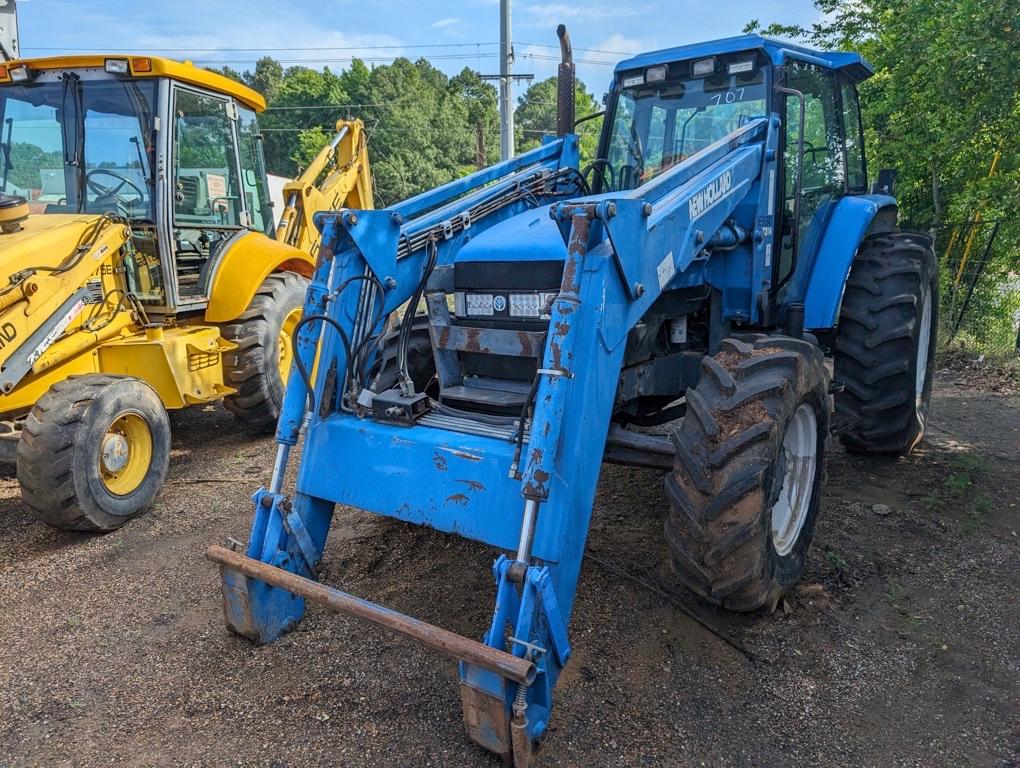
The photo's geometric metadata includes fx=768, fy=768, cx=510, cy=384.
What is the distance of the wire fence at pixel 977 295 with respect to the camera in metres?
8.98

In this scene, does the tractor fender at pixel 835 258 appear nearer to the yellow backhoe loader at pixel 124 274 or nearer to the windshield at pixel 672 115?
the windshield at pixel 672 115

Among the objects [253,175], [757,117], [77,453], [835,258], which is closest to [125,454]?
[77,453]

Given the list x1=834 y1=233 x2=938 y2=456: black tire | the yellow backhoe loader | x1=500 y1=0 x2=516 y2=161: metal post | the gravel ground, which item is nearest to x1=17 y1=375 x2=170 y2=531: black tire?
the yellow backhoe loader

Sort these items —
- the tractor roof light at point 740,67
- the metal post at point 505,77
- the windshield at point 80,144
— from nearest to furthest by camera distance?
1. the tractor roof light at point 740,67
2. the windshield at point 80,144
3. the metal post at point 505,77

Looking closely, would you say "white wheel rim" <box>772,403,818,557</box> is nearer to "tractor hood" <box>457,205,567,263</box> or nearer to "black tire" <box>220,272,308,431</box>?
"tractor hood" <box>457,205,567,263</box>

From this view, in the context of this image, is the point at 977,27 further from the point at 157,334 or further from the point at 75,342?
the point at 75,342

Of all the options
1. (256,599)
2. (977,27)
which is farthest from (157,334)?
(977,27)

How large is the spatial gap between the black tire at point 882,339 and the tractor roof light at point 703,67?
1530 mm

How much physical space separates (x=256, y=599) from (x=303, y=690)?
417 mm

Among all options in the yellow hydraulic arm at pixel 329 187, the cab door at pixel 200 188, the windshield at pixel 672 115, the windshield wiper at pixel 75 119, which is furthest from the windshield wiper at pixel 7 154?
the windshield at pixel 672 115

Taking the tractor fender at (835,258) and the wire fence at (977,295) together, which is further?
the wire fence at (977,295)

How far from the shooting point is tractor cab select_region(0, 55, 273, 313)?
5293 mm

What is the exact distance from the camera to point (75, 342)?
486 centimetres

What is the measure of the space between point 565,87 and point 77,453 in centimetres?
348
